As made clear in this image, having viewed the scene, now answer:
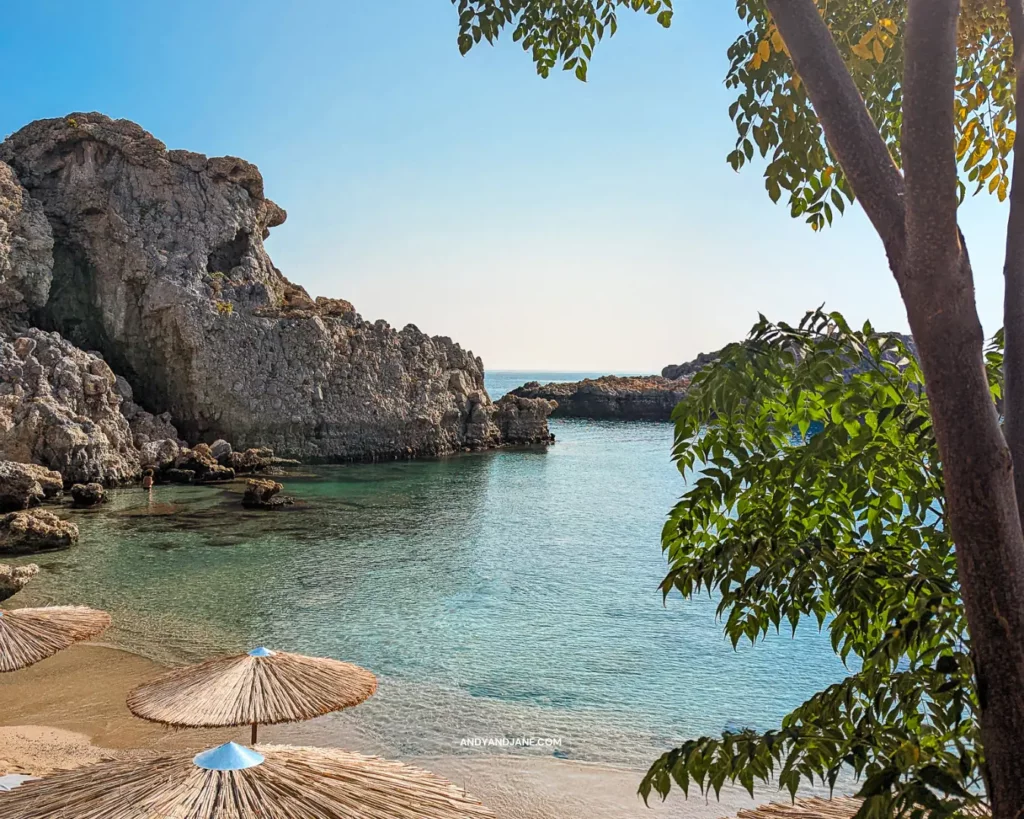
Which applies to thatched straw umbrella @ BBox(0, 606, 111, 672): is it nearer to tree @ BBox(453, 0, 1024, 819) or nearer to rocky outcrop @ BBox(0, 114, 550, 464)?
tree @ BBox(453, 0, 1024, 819)

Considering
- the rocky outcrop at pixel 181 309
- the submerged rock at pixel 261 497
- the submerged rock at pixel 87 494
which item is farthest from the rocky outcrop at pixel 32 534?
the rocky outcrop at pixel 181 309

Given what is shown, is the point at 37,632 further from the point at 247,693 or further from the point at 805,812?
the point at 805,812

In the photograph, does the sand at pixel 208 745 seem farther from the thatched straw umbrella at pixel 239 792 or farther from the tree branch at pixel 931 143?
the tree branch at pixel 931 143

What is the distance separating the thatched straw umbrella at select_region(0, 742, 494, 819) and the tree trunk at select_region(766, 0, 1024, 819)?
292cm

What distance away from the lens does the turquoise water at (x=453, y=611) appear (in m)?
10.5

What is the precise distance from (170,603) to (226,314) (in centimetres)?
2472

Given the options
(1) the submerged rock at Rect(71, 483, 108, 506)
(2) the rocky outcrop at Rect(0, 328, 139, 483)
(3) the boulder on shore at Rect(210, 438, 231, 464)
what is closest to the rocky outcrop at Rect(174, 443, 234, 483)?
(3) the boulder on shore at Rect(210, 438, 231, 464)

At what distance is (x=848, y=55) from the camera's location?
3.18 meters

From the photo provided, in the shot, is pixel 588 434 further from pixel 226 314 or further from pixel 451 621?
pixel 451 621

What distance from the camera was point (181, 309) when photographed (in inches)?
1452

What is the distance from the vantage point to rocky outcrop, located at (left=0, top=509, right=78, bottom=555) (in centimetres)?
1919

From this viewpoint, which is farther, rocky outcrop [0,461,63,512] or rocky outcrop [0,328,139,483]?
rocky outcrop [0,328,139,483]

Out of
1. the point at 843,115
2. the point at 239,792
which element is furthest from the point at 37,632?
the point at 843,115

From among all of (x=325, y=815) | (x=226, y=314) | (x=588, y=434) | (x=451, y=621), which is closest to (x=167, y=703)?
(x=325, y=815)
